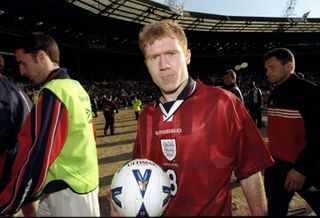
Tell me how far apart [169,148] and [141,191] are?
425mm

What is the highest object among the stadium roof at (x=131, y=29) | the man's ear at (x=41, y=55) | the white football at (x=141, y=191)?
the stadium roof at (x=131, y=29)

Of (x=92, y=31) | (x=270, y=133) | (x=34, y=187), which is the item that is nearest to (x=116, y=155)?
(x=270, y=133)

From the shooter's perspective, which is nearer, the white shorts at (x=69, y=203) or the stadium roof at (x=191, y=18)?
the white shorts at (x=69, y=203)

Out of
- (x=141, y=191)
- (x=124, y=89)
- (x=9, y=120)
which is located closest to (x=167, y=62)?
(x=141, y=191)

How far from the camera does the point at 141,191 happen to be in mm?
1830

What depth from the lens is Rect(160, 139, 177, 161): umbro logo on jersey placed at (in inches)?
85.0

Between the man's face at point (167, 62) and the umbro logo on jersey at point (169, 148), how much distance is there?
31cm

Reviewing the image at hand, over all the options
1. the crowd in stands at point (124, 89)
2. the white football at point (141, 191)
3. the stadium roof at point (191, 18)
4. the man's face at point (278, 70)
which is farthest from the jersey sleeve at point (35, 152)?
the crowd in stands at point (124, 89)

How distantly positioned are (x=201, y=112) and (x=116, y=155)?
7976 millimetres

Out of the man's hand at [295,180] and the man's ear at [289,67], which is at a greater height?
the man's ear at [289,67]

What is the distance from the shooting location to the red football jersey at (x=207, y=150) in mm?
2068

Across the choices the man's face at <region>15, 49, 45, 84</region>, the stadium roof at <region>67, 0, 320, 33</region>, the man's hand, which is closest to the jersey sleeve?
the man's face at <region>15, 49, 45, 84</region>

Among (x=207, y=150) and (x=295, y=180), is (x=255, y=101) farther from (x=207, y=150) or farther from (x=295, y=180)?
(x=207, y=150)

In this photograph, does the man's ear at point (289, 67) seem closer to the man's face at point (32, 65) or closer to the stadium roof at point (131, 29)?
the man's face at point (32, 65)
